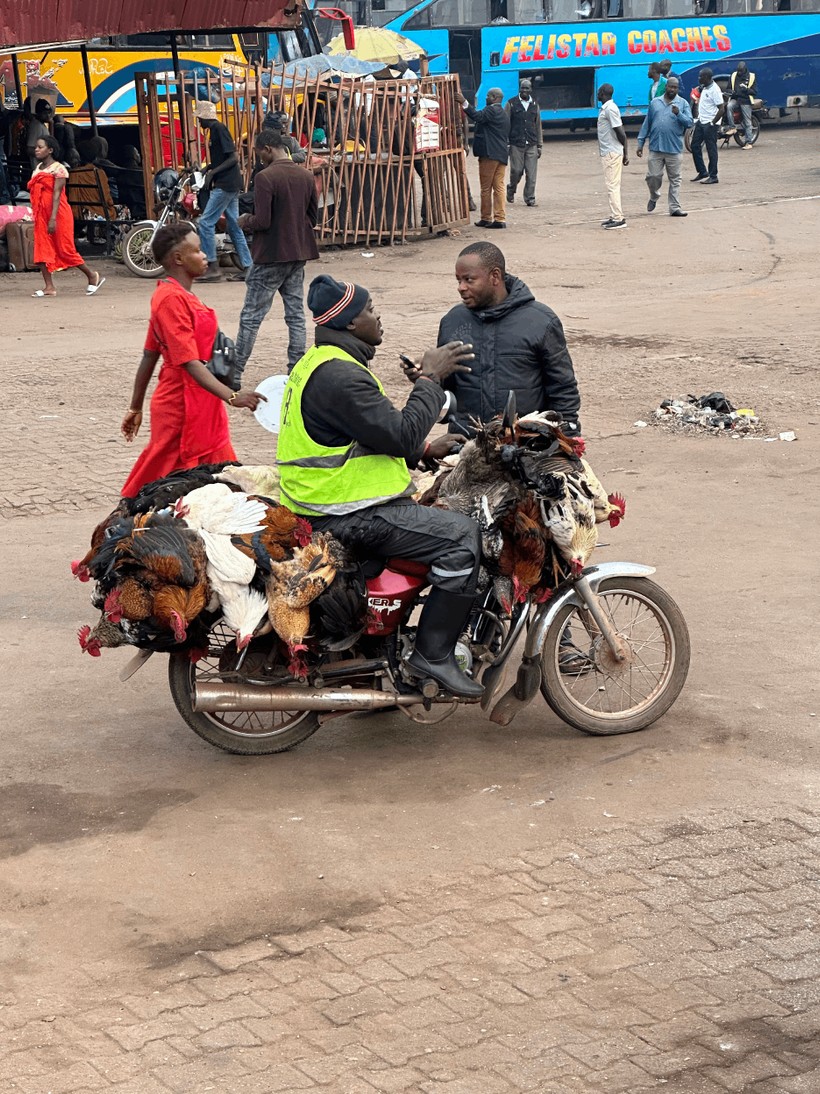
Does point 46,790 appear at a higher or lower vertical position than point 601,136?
lower

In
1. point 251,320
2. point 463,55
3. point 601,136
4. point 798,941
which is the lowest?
point 798,941

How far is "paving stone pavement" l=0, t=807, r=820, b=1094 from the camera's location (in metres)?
3.43

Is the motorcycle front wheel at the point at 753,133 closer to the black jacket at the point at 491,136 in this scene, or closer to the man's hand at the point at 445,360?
the black jacket at the point at 491,136

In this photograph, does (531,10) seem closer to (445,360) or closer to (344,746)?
(445,360)

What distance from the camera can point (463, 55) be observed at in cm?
3075

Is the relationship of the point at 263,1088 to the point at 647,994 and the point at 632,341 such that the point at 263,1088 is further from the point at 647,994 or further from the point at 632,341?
the point at 632,341

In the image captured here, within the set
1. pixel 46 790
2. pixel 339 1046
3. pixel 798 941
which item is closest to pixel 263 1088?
pixel 339 1046

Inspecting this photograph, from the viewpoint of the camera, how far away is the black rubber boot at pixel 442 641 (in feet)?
16.2

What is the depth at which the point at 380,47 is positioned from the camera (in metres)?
26.5

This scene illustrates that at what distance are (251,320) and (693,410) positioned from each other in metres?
3.64

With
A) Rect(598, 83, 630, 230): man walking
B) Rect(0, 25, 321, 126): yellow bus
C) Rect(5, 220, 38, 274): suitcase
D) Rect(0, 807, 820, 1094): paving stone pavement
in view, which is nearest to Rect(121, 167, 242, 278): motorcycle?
Rect(5, 220, 38, 274): suitcase

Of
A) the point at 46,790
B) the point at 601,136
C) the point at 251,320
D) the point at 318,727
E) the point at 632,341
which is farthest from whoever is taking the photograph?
the point at 601,136

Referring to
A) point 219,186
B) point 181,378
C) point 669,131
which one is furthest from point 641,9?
point 181,378

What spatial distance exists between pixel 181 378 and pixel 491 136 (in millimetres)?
14683
